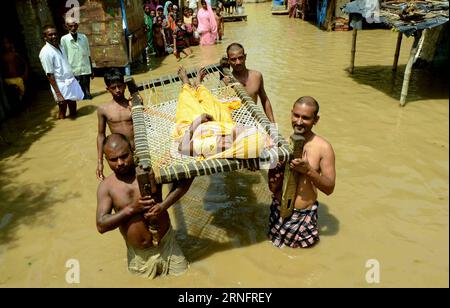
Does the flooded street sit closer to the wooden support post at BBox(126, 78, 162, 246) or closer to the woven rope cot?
the wooden support post at BBox(126, 78, 162, 246)

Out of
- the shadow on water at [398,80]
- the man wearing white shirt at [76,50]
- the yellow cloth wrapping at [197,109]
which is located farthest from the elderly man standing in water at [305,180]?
the man wearing white shirt at [76,50]

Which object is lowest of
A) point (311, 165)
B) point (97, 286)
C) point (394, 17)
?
point (97, 286)

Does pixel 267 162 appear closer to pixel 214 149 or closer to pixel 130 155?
pixel 214 149

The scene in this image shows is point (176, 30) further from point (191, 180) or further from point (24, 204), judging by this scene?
point (191, 180)

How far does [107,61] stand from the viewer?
26.0ft

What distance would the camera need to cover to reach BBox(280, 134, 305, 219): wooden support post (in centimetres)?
221

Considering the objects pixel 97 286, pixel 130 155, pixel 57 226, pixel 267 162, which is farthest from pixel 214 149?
pixel 57 226

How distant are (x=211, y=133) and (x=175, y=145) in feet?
1.08

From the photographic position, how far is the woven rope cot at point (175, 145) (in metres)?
2.24

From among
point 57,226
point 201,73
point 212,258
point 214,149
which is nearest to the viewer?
point 214,149

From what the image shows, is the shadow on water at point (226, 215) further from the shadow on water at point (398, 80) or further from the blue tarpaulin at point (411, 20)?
the shadow on water at point (398, 80)

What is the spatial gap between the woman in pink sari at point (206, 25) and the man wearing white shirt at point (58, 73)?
641cm

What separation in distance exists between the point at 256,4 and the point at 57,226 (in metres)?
26.1

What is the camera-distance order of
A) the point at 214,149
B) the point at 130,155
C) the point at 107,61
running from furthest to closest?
the point at 107,61 → the point at 214,149 → the point at 130,155
